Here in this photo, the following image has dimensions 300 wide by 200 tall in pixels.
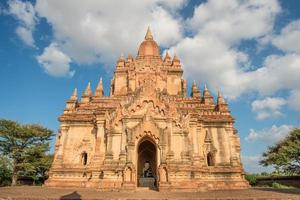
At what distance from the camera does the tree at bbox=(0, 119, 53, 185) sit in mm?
31016

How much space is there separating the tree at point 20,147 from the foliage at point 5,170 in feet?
1.76

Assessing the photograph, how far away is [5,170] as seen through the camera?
30125 millimetres

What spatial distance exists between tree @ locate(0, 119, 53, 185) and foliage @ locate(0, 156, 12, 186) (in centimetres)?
54

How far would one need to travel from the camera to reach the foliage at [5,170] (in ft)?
97.8

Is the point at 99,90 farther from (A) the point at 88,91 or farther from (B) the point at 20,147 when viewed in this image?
(B) the point at 20,147

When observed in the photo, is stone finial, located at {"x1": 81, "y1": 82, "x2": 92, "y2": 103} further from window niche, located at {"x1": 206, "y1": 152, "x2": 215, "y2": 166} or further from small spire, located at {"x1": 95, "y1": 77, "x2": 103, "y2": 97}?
window niche, located at {"x1": 206, "y1": 152, "x2": 215, "y2": 166}

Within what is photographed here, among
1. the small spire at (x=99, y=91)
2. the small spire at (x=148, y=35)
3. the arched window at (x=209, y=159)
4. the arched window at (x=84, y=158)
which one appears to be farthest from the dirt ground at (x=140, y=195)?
the small spire at (x=148, y=35)

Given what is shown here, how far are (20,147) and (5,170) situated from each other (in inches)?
128

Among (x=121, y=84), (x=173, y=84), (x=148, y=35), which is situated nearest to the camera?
(x=173, y=84)

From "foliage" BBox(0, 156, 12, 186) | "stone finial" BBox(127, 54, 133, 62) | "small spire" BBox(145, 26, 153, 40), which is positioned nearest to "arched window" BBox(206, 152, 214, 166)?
"stone finial" BBox(127, 54, 133, 62)

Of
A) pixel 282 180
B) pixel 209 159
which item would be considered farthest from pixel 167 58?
pixel 282 180

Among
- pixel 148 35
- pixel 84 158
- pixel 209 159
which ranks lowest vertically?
pixel 209 159

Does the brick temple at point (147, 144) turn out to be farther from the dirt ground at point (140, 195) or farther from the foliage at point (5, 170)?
the foliage at point (5, 170)

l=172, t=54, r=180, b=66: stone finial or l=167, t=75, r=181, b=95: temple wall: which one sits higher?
l=172, t=54, r=180, b=66: stone finial
